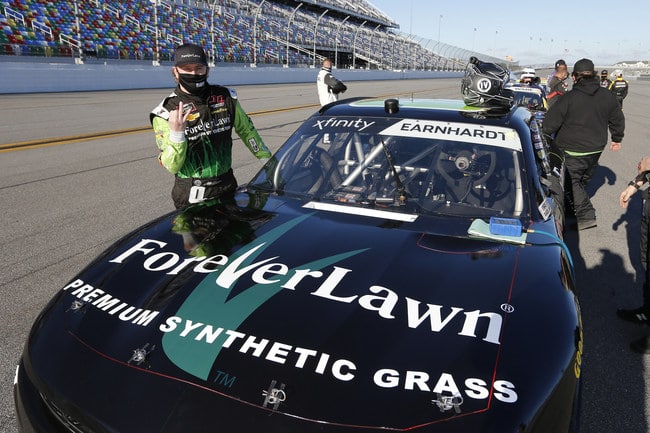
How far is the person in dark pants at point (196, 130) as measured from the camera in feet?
10.3

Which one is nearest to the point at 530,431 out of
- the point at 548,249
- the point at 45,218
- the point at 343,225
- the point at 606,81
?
the point at 548,249

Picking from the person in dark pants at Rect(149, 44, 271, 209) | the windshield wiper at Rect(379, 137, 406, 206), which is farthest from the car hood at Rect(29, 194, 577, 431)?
the person in dark pants at Rect(149, 44, 271, 209)

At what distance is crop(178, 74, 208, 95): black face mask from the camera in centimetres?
333

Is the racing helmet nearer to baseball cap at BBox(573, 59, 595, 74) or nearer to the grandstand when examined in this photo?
baseball cap at BBox(573, 59, 595, 74)

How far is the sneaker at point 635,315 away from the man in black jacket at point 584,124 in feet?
7.72

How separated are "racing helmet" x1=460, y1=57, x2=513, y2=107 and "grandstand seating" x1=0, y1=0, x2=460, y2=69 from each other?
79.5ft

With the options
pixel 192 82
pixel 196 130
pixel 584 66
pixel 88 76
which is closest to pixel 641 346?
pixel 196 130

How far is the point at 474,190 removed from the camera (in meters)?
2.96

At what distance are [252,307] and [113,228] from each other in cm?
382

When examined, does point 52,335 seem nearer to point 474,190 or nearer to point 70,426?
point 70,426

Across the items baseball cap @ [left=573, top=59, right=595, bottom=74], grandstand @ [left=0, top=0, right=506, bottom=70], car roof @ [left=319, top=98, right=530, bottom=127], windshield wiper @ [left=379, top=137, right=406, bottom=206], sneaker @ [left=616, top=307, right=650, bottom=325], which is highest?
grandstand @ [left=0, top=0, right=506, bottom=70]

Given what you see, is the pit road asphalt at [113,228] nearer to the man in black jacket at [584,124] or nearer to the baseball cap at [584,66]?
the man in black jacket at [584,124]

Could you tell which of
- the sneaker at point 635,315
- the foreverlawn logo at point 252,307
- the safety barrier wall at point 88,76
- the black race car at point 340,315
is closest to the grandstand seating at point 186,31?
the safety barrier wall at point 88,76

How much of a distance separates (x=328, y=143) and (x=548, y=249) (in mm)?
1579
